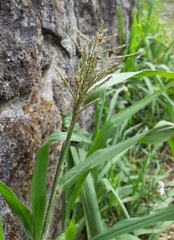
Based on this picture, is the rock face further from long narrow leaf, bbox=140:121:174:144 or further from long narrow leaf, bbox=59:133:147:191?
long narrow leaf, bbox=140:121:174:144

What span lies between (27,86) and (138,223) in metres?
0.59

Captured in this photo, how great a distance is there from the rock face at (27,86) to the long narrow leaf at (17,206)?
10 cm

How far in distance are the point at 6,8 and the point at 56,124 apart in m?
0.51

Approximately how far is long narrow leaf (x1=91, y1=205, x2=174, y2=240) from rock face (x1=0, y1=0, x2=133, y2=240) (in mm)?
328

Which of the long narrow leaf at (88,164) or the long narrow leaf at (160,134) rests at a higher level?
the long narrow leaf at (160,134)

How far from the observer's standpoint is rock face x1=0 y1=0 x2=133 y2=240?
1104mm

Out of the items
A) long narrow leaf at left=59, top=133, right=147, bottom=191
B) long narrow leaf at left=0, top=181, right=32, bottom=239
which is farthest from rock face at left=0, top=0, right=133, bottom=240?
long narrow leaf at left=59, top=133, right=147, bottom=191

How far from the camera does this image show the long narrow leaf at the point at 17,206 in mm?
975

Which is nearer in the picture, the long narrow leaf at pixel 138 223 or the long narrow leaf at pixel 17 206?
the long narrow leaf at pixel 17 206

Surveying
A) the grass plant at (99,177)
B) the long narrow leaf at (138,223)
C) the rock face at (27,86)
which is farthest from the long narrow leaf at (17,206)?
the long narrow leaf at (138,223)

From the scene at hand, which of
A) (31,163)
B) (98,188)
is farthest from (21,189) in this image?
(98,188)

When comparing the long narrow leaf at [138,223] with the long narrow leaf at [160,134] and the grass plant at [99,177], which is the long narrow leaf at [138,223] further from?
the long narrow leaf at [160,134]

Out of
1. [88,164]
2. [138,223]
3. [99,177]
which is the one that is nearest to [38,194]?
[88,164]

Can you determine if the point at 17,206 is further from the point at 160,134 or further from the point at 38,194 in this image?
the point at 160,134
